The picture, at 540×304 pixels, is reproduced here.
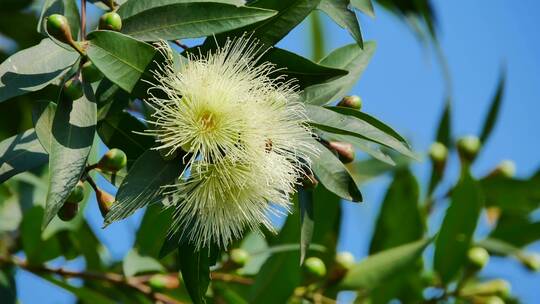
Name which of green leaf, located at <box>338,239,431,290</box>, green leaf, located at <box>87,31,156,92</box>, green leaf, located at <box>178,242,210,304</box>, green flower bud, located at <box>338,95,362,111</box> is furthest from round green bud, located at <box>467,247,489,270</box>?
green leaf, located at <box>87,31,156,92</box>

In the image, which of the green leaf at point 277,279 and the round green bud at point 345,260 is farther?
the round green bud at point 345,260

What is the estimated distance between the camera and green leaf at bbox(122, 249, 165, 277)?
203 cm

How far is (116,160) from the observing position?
134 centimetres

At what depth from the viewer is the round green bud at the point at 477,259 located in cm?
226

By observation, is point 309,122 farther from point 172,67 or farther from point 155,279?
point 155,279

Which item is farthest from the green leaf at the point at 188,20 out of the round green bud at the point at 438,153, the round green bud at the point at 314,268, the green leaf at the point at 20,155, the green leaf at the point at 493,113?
the green leaf at the point at 493,113

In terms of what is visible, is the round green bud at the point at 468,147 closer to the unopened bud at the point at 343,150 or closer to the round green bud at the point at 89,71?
the unopened bud at the point at 343,150

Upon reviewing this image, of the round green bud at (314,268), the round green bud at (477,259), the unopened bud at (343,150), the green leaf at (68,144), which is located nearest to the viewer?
the green leaf at (68,144)

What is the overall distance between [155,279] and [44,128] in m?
0.80

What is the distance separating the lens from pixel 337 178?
4.68 ft

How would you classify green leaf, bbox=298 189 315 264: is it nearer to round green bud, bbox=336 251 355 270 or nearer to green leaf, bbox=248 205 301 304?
green leaf, bbox=248 205 301 304

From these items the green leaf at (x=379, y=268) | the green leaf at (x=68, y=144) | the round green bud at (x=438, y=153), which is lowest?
the green leaf at (x=379, y=268)

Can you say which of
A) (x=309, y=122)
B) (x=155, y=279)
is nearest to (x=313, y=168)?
(x=309, y=122)

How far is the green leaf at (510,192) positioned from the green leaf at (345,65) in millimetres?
1242
